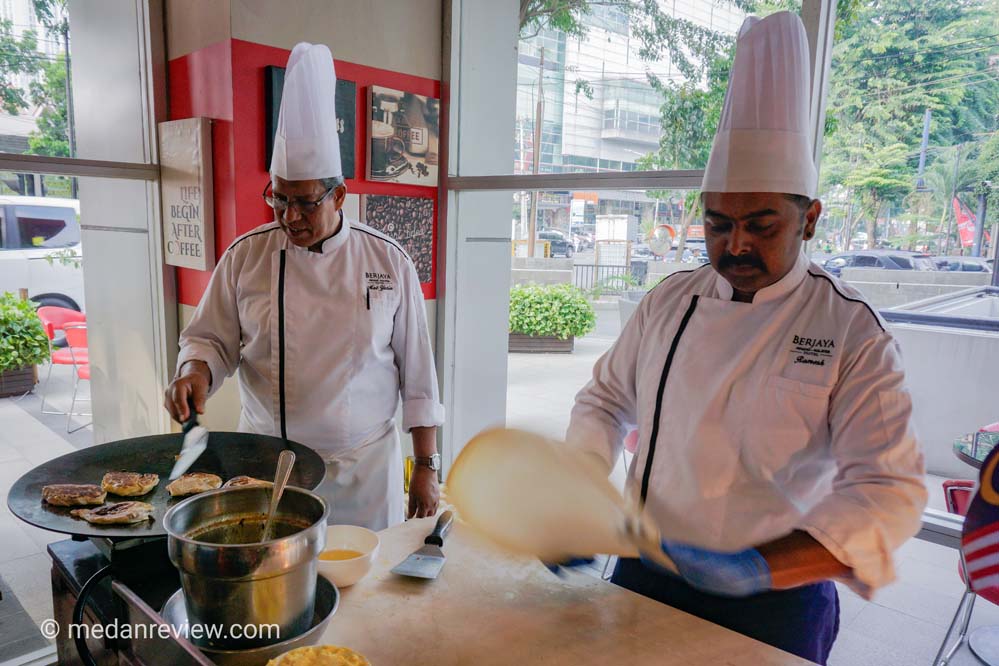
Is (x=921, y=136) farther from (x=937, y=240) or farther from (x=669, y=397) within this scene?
(x=669, y=397)

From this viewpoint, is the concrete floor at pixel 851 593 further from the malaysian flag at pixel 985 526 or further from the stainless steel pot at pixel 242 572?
the stainless steel pot at pixel 242 572

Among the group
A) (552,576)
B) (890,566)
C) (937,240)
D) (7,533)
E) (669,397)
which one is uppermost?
(937,240)

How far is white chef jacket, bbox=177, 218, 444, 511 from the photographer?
211cm

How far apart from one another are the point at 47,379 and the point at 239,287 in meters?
4.60

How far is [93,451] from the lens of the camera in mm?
1807

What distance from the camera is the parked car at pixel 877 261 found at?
2613mm

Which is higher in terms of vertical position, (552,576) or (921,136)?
(921,136)

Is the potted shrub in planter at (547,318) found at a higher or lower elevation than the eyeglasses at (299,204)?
lower

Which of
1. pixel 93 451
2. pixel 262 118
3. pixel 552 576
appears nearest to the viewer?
pixel 552 576

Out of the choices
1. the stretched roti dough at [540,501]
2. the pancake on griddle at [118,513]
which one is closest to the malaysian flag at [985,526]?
the stretched roti dough at [540,501]

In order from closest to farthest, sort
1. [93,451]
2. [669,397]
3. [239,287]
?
[669,397] < [93,451] < [239,287]

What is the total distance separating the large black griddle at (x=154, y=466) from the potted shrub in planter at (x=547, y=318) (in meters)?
4.66

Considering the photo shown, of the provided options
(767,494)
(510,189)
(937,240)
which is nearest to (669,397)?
(767,494)

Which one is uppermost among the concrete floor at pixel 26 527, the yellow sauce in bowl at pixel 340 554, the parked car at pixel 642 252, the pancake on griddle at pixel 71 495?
the parked car at pixel 642 252
